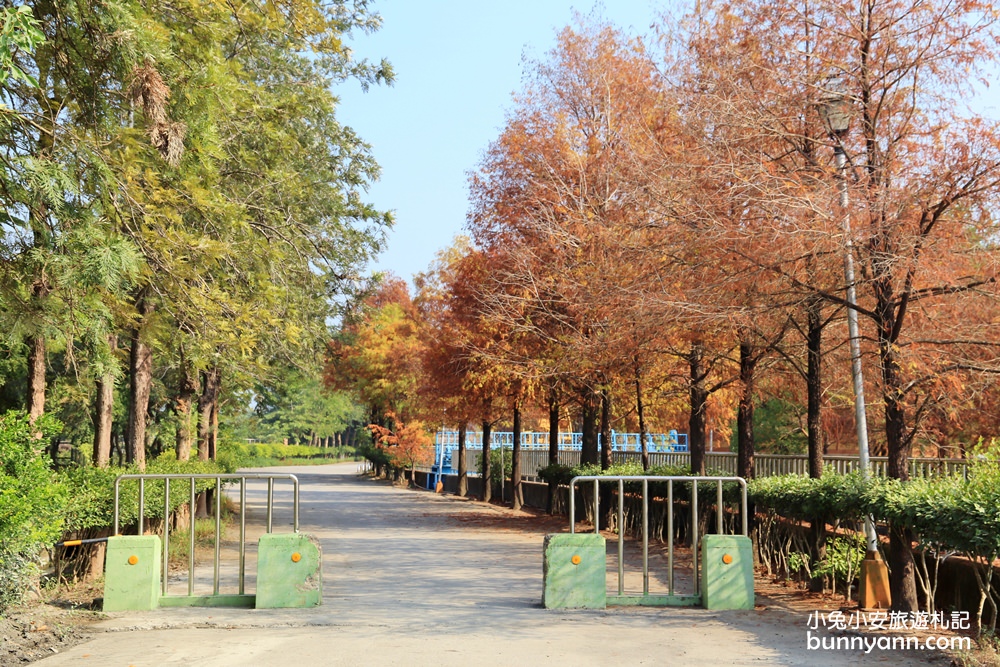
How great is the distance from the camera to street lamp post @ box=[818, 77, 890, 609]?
11180 mm

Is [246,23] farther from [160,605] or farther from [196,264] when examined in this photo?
[160,605]

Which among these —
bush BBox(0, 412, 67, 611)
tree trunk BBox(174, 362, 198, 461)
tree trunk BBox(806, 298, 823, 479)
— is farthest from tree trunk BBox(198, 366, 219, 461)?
tree trunk BBox(806, 298, 823, 479)

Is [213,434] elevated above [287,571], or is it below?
above

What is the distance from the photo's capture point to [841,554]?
12.4 meters

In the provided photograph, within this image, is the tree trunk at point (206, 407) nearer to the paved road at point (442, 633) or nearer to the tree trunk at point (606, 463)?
the tree trunk at point (606, 463)

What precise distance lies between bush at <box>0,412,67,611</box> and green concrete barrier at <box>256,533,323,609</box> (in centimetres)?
228

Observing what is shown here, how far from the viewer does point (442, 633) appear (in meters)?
9.98

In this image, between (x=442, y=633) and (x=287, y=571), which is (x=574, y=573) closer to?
(x=442, y=633)

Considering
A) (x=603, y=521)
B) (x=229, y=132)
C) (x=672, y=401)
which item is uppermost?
(x=229, y=132)

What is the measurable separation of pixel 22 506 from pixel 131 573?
7.85 feet

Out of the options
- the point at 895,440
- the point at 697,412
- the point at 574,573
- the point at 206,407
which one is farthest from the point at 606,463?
the point at 895,440

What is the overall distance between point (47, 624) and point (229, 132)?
825cm

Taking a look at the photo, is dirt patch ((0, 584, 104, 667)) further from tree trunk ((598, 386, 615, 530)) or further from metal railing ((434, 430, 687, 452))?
metal railing ((434, 430, 687, 452))

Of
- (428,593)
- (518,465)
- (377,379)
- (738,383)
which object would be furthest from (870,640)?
(377,379)
